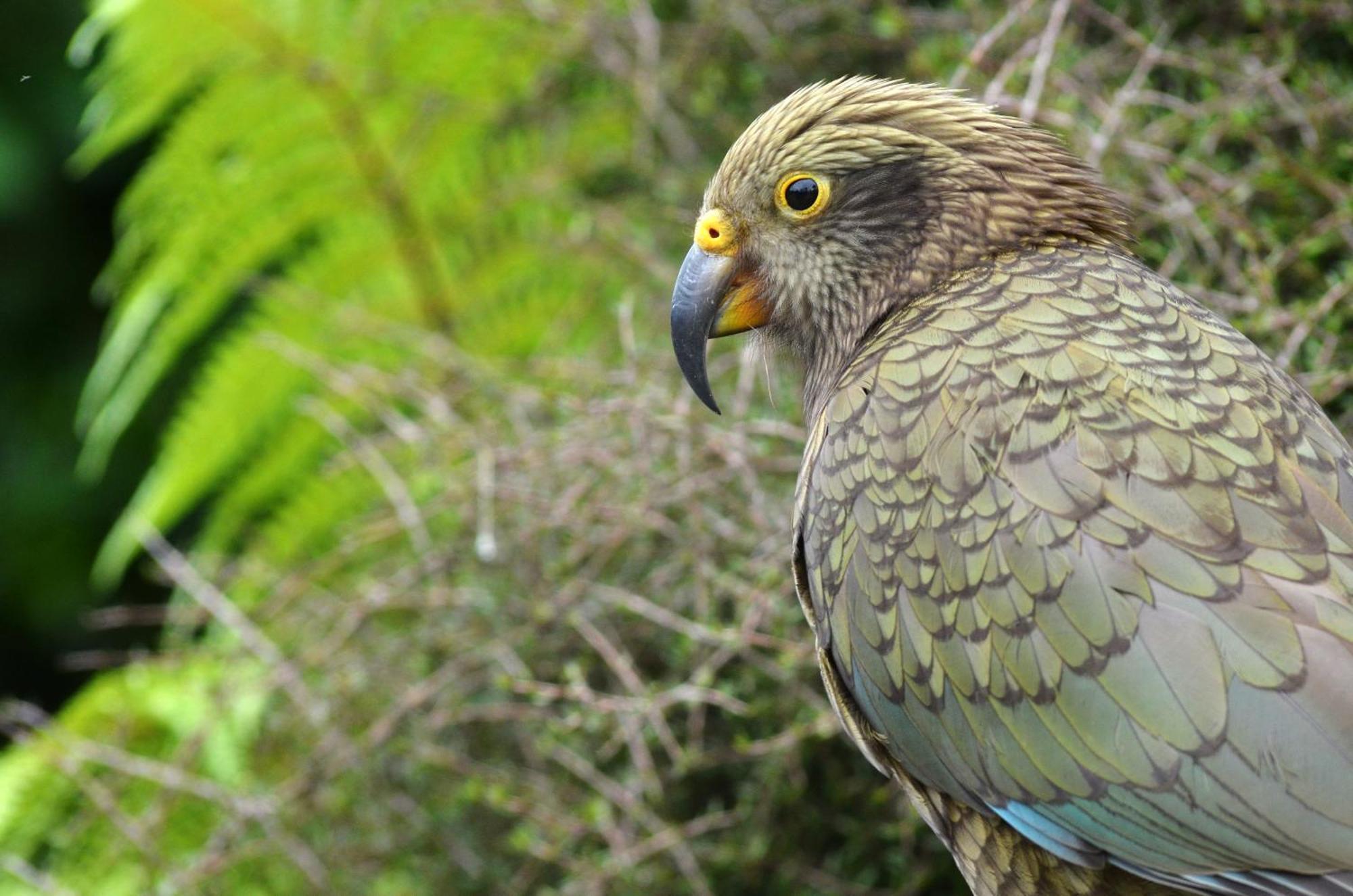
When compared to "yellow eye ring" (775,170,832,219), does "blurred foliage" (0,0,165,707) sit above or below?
below

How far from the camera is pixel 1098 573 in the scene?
1674 mm

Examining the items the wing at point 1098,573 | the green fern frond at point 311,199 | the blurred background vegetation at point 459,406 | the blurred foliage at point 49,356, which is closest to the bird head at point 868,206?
the wing at point 1098,573

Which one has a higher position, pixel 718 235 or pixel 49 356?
pixel 718 235

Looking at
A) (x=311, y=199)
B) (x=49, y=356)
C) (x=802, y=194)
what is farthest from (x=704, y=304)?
(x=49, y=356)

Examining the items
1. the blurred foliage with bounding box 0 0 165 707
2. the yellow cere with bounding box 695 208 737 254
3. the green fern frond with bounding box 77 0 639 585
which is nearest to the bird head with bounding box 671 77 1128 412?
the yellow cere with bounding box 695 208 737 254

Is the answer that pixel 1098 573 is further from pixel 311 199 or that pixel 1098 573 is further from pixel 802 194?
pixel 311 199

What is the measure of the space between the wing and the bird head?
108mm

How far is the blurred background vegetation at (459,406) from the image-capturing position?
234 cm

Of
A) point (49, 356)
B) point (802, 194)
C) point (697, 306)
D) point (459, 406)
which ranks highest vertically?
point (802, 194)

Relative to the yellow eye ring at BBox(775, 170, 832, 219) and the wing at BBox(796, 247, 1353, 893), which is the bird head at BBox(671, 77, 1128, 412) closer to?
the yellow eye ring at BBox(775, 170, 832, 219)

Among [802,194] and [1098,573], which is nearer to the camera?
[1098,573]

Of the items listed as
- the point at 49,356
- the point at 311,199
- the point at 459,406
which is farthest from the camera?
the point at 49,356

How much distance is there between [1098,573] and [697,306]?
0.76 meters

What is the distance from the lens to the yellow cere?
7.06 ft
